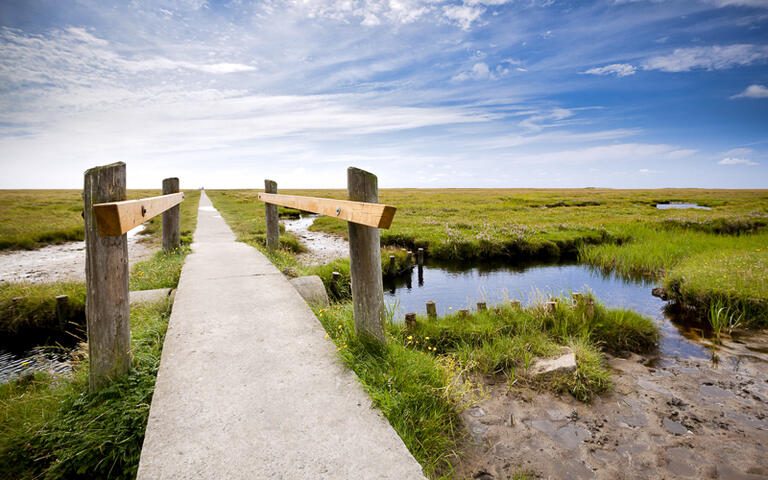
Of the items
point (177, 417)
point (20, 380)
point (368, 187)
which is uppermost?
point (368, 187)

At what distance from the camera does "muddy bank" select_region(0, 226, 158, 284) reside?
10.6 m

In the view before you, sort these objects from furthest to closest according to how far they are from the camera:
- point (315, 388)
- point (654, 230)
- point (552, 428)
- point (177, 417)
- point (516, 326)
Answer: point (654, 230)
point (516, 326)
point (552, 428)
point (315, 388)
point (177, 417)

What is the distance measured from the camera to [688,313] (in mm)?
8422

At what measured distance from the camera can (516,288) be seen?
10.6 m

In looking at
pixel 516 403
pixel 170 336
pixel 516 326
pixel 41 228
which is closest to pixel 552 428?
pixel 516 403

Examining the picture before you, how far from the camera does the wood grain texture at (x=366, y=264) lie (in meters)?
3.59

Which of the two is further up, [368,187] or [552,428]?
[368,187]

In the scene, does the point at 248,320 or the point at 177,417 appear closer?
the point at 177,417

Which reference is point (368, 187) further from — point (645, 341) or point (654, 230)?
point (654, 230)

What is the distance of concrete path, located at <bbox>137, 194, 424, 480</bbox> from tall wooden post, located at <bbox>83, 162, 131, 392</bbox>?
1.35 feet

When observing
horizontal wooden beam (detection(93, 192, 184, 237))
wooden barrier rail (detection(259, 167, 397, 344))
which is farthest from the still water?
horizontal wooden beam (detection(93, 192, 184, 237))

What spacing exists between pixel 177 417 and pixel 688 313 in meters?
10.1

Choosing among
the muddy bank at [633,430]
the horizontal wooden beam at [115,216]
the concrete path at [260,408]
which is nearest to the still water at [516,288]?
the muddy bank at [633,430]

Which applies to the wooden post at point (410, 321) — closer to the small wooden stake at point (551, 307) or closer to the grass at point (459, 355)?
the grass at point (459, 355)
